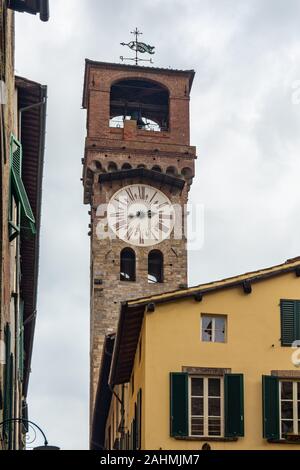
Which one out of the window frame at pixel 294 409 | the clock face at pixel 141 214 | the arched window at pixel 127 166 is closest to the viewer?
the window frame at pixel 294 409

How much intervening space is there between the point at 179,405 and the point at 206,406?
0.60m

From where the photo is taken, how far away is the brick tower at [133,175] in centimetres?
5369

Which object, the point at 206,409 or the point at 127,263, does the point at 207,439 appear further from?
the point at 127,263

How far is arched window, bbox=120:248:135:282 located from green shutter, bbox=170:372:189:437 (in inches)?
1156

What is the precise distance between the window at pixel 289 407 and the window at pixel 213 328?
1.75 m

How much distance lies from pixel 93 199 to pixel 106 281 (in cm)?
437

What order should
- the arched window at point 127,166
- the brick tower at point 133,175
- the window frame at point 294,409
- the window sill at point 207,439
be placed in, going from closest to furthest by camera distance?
1. the window sill at point 207,439
2. the window frame at point 294,409
3. the brick tower at point 133,175
4. the arched window at point 127,166

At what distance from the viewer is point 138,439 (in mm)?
26531

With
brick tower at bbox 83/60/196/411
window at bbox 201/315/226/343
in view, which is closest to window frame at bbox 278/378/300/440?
window at bbox 201/315/226/343

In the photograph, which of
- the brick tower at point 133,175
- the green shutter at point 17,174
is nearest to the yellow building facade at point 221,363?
the green shutter at point 17,174

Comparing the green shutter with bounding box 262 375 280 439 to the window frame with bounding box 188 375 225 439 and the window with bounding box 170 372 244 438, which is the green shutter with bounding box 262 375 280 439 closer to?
the window with bounding box 170 372 244 438

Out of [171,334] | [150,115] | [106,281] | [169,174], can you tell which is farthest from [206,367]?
[150,115]

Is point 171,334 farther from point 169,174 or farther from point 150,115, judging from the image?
point 150,115

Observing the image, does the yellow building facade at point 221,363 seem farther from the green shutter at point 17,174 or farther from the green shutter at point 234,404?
the green shutter at point 17,174
